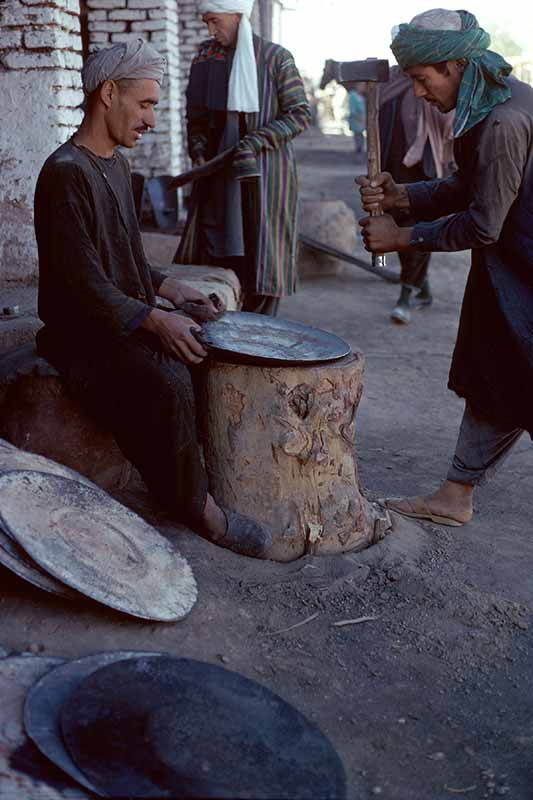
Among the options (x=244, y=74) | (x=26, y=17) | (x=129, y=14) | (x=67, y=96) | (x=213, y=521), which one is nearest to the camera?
(x=213, y=521)

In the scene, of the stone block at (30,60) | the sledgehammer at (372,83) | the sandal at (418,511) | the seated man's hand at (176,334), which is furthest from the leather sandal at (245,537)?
the stone block at (30,60)

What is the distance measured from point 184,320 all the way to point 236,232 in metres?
2.64

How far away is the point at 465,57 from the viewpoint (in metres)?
3.10

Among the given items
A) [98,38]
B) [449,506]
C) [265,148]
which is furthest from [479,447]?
[98,38]

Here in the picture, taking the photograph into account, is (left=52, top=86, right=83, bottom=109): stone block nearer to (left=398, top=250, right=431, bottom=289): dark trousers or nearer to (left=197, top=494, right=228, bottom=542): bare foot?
(left=197, top=494, right=228, bottom=542): bare foot

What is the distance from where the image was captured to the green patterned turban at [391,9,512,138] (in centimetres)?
309

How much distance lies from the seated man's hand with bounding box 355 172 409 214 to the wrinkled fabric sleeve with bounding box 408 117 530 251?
0.33 m

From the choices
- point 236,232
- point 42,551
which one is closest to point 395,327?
point 236,232

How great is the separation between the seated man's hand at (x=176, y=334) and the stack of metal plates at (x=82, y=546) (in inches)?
21.4

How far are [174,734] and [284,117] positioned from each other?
13.6 ft

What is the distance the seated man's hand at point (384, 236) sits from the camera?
3396 millimetres

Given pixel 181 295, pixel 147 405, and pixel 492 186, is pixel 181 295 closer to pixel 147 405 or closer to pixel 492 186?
pixel 147 405

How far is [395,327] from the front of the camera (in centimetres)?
744

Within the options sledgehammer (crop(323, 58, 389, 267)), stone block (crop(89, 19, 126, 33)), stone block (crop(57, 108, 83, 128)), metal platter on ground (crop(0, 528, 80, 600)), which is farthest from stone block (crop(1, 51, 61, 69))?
metal platter on ground (crop(0, 528, 80, 600))
